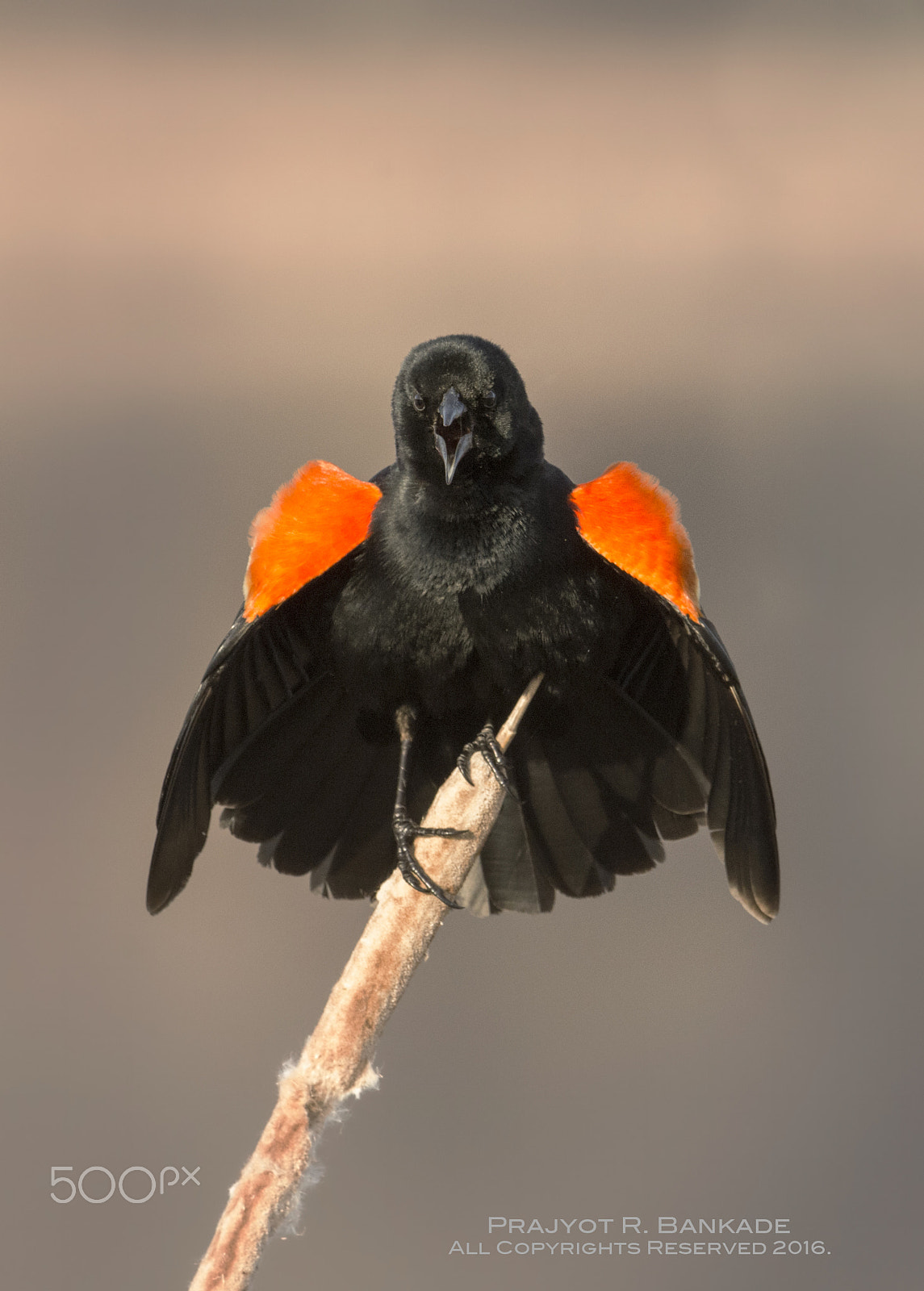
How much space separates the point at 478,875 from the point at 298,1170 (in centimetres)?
39

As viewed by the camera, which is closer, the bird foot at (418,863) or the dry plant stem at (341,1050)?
the dry plant stem at (341,1050)

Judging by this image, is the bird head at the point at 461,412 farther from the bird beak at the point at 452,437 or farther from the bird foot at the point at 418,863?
the bird foot at the point at 418,863

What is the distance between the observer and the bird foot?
788 millimetres

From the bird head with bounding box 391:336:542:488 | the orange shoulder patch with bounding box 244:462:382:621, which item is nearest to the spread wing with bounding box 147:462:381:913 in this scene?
the orange shoulder patch with bounding box 244:462:382:621

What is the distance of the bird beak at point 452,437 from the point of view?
80 centimetres

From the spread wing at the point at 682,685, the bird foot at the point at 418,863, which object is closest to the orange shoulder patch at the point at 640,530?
the spread wing at the point at 682,685

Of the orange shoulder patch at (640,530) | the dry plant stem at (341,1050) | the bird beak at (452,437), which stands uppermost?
the bird beak at (452,437)

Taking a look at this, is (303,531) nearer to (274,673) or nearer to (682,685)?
(274,673)

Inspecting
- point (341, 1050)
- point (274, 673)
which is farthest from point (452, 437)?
point (341, 1050)

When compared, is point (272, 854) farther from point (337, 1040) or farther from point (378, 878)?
point (337, 1040)

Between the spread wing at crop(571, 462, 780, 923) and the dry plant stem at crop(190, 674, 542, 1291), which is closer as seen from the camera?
the dry plant stem at crop(190, 674, 542, 1291)

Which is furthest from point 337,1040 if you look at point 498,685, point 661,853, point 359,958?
point 661,853

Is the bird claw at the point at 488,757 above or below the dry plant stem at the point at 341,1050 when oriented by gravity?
above

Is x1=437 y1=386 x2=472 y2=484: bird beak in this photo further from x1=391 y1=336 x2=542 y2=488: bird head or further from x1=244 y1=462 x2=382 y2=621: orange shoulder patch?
x1=244 y1=462 x2=382 y2=621: orange shoulder patch
